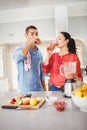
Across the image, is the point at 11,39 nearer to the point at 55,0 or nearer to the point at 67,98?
the point at 55,0

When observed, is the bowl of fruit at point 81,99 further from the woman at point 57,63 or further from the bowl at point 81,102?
the woman at point 57,63

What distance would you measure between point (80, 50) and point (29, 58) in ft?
4.04

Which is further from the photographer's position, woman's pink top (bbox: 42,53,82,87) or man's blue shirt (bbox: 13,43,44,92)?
man's blue shirt (bbox: 13,43,44,92)

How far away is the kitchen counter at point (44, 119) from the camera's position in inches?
38.7

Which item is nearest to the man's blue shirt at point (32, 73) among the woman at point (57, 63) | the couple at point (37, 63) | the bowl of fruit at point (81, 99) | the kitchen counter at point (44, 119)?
the couple at point (37, 63)

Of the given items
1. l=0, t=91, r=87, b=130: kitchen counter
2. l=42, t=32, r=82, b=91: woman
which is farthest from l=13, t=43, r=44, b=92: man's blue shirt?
l=0, t=91, r=87, b=130: kitchen counter

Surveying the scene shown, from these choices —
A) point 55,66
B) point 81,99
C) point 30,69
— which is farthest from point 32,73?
point 81,99

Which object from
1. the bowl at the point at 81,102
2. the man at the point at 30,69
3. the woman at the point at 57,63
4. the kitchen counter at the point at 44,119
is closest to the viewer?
the kitchen counter at the point at 44,119

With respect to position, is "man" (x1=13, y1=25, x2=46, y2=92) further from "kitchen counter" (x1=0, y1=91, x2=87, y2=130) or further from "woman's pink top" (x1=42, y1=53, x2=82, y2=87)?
"kitchen counter" (x1=0, y1=91, x2=87, y2=130)

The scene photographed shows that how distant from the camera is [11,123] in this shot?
104 centimetres

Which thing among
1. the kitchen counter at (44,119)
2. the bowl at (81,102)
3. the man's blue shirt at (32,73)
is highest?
the man's blue shirt at (32,73)

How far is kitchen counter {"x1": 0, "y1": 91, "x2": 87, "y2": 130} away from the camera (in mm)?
984

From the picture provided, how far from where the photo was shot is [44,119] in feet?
3.57

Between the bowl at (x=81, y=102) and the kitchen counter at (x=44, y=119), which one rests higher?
the bowl at (x=81, y=102)
